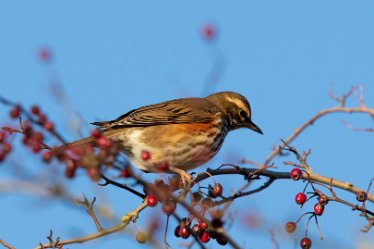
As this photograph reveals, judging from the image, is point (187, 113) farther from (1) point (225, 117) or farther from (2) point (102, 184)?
(2) point (102, 184)

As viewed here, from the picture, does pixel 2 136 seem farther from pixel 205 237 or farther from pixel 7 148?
pixel 205 237

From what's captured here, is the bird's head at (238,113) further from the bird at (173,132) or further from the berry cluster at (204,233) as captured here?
the berry cluster at (204,233)

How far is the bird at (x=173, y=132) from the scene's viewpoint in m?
8.27

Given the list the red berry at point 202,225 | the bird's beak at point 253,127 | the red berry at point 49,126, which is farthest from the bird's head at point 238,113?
the red berry at point 49,126

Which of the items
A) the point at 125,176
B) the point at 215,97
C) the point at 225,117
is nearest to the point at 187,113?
the point at 225,117

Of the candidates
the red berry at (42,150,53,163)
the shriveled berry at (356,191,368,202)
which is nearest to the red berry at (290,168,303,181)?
the shriveled berry at (356,191,368,202)

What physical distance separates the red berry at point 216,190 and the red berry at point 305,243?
92 cm

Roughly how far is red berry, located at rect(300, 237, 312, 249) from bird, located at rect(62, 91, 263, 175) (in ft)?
8.19

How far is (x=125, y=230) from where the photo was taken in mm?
5062

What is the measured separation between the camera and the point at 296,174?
5.64 m

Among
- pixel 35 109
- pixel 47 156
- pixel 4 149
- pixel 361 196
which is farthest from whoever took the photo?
pixel 361 196

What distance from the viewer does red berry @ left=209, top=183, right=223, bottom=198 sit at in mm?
5859

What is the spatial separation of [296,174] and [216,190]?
75cm

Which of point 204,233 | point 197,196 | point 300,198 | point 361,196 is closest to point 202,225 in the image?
point 204,233
